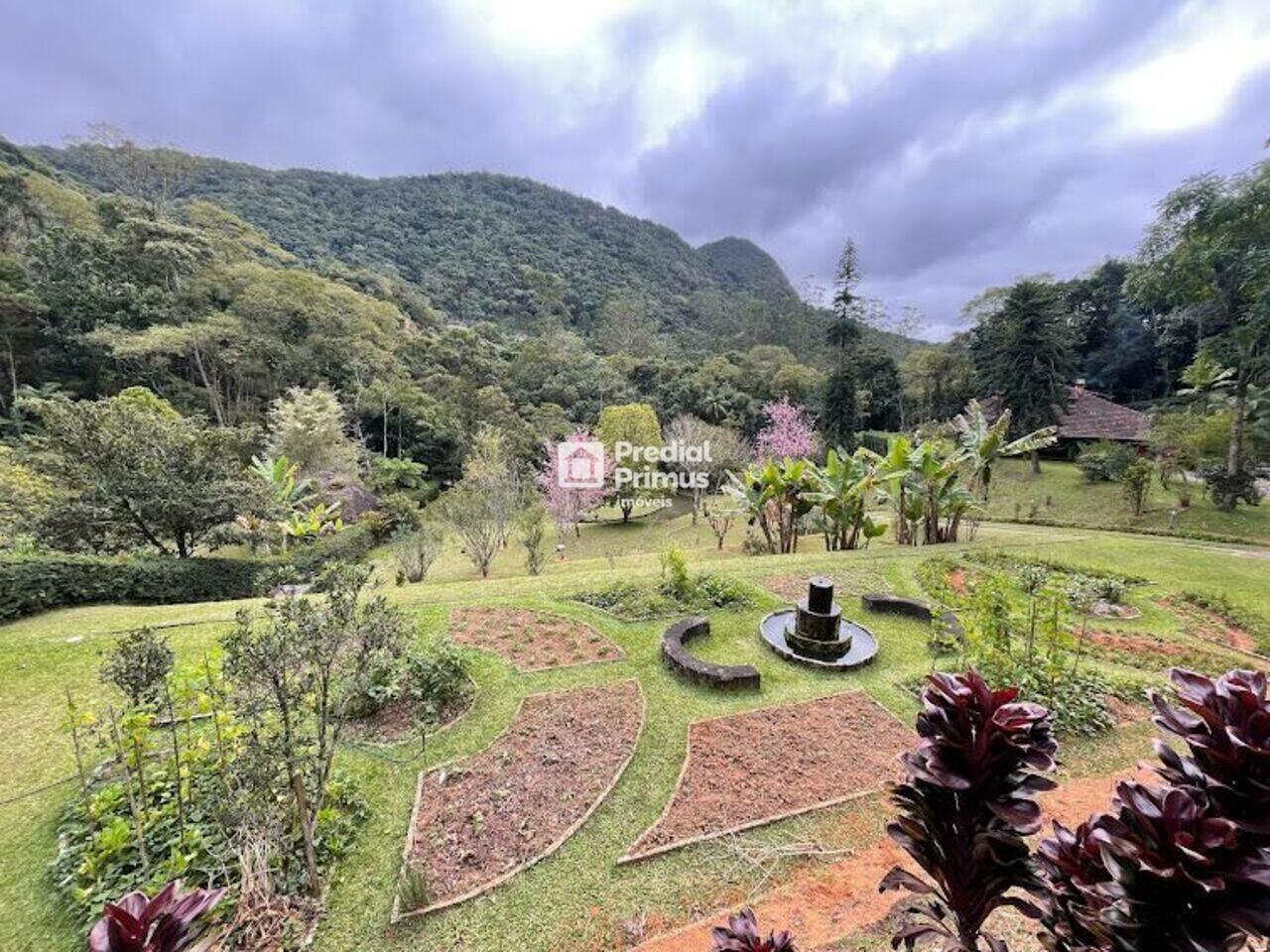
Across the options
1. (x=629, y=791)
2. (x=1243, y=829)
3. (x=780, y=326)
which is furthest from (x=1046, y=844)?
(x=780, y=326)

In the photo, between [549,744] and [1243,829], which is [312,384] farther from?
[1243,829]

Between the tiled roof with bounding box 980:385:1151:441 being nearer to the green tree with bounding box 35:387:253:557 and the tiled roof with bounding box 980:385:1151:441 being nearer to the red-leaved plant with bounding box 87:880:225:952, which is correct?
the red-leaved plant with bounding box 87:880:225:952

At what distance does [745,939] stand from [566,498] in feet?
61.5

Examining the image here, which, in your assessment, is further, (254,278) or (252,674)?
(254,278)

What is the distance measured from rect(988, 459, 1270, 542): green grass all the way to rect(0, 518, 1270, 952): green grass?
606 cm

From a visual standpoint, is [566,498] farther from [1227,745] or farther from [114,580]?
[1227,745]

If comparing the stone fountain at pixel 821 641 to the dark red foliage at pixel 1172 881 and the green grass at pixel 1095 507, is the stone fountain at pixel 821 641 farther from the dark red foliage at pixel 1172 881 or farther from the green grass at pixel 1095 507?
the green grass at pixel 1095 507

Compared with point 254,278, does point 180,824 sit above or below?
below

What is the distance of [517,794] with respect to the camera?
4172 millimetres

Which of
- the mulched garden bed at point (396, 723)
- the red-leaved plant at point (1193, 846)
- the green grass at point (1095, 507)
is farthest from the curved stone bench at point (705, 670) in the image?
the green grass at point (1095, 507)

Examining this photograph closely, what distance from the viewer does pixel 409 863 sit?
11.2ft

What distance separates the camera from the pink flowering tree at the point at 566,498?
20109mm

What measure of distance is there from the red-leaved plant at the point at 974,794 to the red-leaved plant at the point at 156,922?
2.23 metres

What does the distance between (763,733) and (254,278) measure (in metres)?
33.2
